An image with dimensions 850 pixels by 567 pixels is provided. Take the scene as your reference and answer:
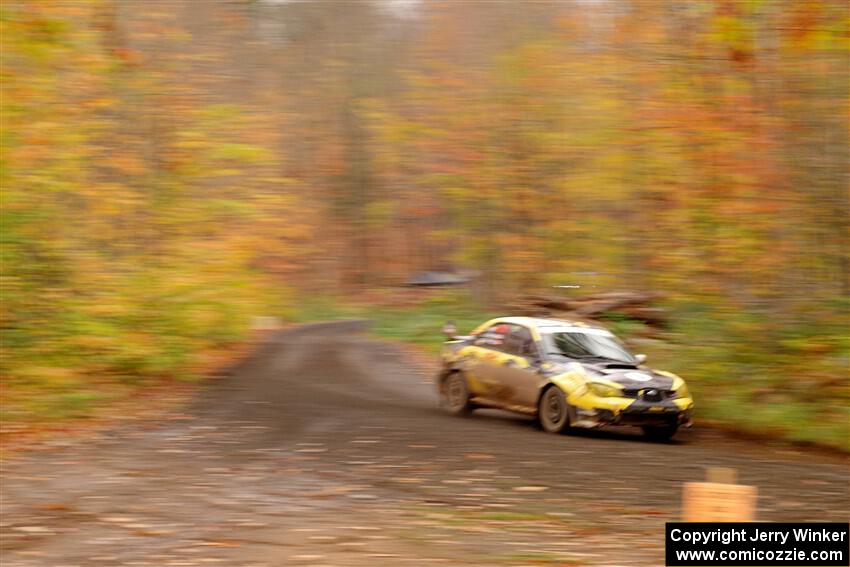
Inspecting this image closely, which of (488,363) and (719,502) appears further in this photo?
(488,363)

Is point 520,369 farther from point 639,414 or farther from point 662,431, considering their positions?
point 662,431

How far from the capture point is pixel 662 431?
1447 cm

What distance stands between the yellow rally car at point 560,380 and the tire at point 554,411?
0.04ft

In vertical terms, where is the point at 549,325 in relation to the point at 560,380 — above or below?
above

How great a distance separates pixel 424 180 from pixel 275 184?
14.7m

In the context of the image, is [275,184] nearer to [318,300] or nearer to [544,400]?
[544,400]

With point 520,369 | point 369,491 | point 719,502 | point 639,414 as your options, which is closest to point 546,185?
point 520,369

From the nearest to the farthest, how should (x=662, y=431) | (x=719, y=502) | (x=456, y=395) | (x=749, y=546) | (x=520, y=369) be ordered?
(x=719, y=502)
(x=749, y=546)
(x=662, y=431)
(x=520, y=369)
(x=456, y=395)

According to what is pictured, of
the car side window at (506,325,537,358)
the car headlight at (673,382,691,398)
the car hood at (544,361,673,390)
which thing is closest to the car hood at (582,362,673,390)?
the car hood at (544,361,673,390)

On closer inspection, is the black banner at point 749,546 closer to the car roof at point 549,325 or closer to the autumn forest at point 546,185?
the autumn forest at point 546,185

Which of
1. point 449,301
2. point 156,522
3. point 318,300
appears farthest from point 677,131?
point 318,300

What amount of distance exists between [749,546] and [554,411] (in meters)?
7.94

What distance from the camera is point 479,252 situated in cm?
3456

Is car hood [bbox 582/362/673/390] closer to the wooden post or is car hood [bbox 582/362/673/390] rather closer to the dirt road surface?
the dirt road surface
